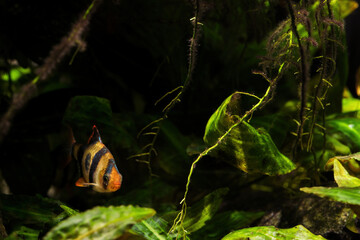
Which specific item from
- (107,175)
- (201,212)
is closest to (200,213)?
(201,212)

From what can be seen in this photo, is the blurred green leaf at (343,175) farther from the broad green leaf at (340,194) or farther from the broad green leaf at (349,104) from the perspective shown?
A: the broad green leaf at (349,104)

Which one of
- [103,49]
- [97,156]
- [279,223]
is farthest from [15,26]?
[279,223]

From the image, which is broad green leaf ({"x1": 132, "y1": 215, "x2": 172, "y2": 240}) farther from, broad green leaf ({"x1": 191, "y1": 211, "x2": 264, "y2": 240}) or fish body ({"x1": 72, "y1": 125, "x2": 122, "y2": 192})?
broad green leaf ({"x1": 191, "y1": 211, "x2": 264, "y2": 240})

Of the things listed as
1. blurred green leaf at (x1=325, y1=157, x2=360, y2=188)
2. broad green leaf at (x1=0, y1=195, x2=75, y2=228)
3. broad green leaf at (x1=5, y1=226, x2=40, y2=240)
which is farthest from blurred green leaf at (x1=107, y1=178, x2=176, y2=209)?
blurred green leaf at (x1=325, y1=157, x2=360, y2=188)

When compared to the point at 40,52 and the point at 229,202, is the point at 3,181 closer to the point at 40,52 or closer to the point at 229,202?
the point at 40,52

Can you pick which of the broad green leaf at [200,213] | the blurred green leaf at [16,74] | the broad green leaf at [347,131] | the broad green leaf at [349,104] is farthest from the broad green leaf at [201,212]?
the blurred green leaf at [16,74]

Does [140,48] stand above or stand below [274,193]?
above
